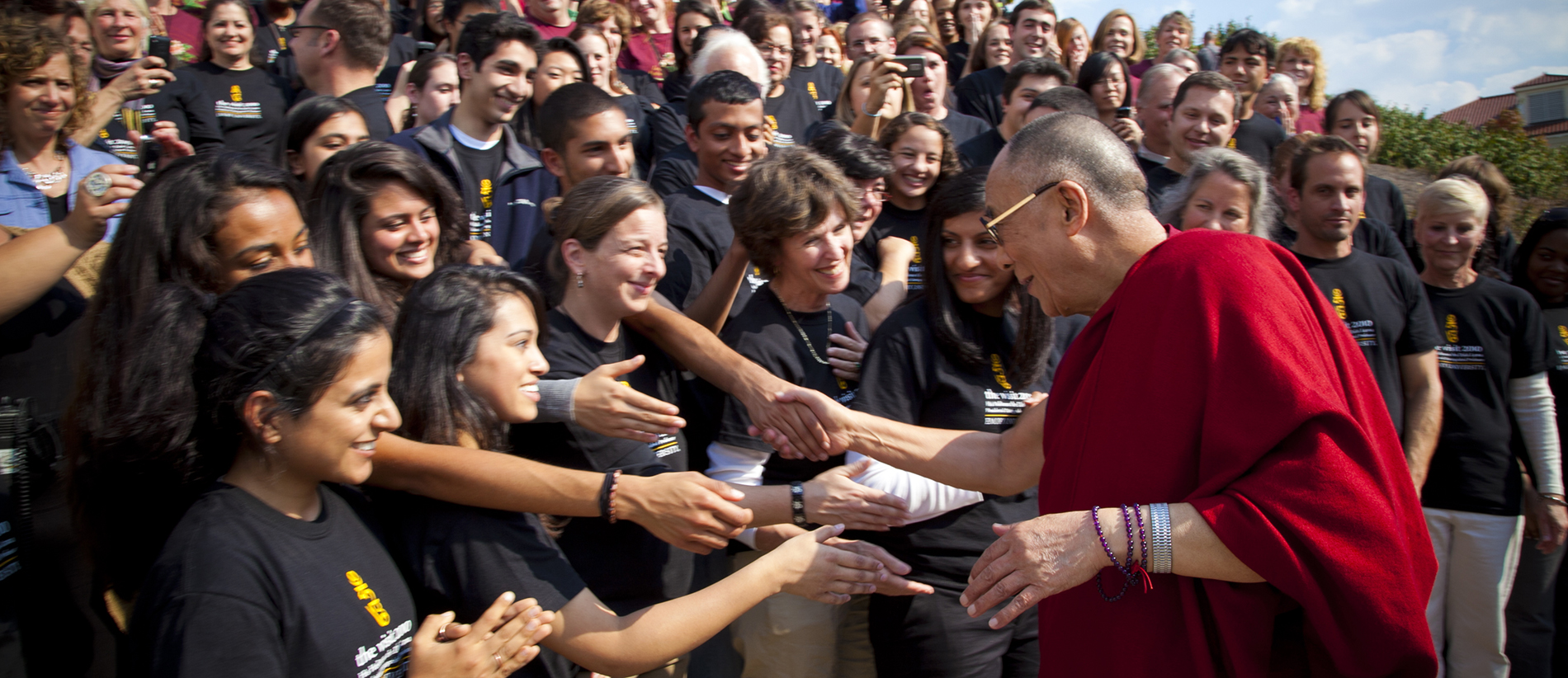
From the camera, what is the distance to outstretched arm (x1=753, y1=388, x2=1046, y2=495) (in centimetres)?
279

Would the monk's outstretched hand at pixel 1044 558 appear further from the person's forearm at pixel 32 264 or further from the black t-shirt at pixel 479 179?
the black t-shirt at pixel 479 179

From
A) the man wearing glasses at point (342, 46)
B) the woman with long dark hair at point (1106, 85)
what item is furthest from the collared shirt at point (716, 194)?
the woman with long dark hair at point (1106, 85)

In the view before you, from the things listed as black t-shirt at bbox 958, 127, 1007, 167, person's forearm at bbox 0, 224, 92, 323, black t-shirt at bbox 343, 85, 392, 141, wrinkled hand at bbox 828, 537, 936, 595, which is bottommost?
wrinkled hand at bbox 828, 537, 936, 595

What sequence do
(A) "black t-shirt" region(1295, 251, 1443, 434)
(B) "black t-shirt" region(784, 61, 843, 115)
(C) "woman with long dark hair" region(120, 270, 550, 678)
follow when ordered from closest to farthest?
1. (C) "woman with long dark hair" region(120, 270, 550, 678)
2. (A) "black t-shirt" region(1295, 251, 1443, 434)
3. (B) "black t-shirt" region(784, 61, 843, 115)

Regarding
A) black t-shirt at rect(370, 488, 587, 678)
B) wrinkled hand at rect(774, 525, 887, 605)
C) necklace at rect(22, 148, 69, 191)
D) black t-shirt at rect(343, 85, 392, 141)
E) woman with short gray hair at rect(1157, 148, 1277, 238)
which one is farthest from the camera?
black t-shirt at rect(343, 85, 392, 141)

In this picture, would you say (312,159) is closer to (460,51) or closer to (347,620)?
(460,51)

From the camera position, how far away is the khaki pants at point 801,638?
3.15 meters

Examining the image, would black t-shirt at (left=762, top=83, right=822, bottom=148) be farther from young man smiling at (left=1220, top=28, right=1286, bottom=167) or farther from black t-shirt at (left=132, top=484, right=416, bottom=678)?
black t-shirt at (left=132, top=484, right=416, bottom=678)

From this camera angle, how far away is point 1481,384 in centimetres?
460

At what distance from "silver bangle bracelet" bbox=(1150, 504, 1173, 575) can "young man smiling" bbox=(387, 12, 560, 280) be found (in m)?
2.97

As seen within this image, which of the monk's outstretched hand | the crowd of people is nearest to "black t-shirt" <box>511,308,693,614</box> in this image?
the crowd of people

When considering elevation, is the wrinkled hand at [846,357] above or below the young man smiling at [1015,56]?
below

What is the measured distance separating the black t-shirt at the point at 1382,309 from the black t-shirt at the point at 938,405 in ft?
6.13

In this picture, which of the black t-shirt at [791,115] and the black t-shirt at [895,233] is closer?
the black t-shirt at [895,233]
